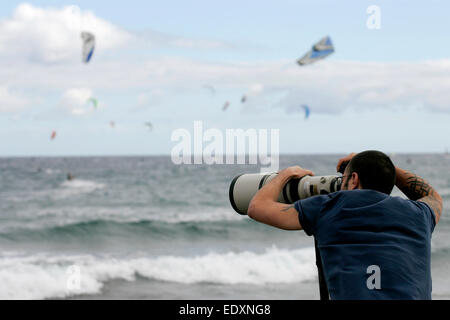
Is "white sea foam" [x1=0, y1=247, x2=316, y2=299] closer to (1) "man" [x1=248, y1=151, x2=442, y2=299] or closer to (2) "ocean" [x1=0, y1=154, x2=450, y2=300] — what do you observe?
(2) "ocean" [x1=0, y1=154, x2=450, y2=300]

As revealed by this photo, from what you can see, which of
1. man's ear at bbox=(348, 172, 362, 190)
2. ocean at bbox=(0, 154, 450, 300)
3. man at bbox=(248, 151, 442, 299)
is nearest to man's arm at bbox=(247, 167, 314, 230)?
man at bbox=(248, 151, 442, 299)

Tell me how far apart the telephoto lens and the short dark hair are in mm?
168

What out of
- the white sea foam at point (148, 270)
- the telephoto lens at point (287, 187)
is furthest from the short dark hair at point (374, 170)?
the white sea foam at point (148, 270)

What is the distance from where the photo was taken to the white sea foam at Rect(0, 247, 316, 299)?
8302mm

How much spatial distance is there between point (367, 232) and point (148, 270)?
8113 millimetres


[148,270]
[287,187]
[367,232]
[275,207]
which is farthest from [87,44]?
[367,232]

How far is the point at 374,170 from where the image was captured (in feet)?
4.76

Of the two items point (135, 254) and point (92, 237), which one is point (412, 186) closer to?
point (135, 254)

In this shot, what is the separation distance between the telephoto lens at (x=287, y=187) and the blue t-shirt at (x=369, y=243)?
162 mm
